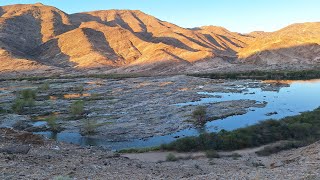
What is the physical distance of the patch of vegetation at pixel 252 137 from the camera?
2878 centimetres

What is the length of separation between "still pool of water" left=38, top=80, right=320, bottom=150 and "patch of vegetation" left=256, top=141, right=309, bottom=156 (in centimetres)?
986

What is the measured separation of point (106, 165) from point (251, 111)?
34473mm

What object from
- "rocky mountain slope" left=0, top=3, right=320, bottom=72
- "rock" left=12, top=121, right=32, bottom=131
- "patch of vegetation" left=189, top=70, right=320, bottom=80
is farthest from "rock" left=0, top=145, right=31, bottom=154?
"rocky mountain slope" left=0, top=3, right=320, bottom=72

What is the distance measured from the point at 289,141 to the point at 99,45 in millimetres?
161903

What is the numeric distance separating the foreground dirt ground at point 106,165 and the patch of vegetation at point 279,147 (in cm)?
125

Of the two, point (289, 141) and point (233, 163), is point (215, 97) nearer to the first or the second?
point (289, 141)

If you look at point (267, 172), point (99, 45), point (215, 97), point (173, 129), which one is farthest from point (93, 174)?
point (99, 45)

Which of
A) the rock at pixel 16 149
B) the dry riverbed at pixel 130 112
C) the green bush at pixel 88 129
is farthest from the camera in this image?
the dry riverbed at pixel 130 112

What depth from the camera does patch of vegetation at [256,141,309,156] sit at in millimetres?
26719

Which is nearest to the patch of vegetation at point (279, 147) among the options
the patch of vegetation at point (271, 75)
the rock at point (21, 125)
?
the rock at point (21, 125)

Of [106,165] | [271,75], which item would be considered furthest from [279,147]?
[271,75]

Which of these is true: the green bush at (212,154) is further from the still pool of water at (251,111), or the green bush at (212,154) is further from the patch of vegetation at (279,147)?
the still pool of water at (251,111)

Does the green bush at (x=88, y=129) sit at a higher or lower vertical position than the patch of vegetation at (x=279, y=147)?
lower

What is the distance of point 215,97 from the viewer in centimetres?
6344
